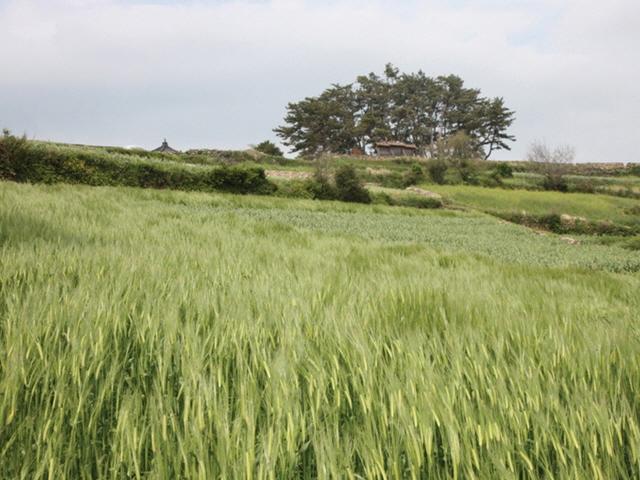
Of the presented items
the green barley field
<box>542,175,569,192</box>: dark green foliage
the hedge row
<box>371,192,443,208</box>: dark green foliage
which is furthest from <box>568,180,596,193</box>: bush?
the green barley field

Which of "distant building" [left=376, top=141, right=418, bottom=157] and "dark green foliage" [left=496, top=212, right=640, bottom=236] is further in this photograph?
"distant building" [left=376, top=141, right=418, bottom=157]

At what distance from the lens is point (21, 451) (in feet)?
2.59

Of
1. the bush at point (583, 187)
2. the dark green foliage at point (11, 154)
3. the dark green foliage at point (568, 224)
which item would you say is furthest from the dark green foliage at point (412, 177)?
the dark green foliage at point (11, 154)

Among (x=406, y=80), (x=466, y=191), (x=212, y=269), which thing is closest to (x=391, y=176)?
(x=466, y=191)

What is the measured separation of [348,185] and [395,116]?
5229cm

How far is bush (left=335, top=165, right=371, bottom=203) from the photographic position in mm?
25375

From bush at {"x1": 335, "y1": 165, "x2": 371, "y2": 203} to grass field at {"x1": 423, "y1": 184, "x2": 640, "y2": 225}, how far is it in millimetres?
10787

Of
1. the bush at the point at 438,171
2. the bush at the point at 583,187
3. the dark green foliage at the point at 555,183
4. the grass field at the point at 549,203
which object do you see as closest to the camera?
the grass field at the point at 549,203

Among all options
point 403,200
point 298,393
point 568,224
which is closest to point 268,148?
point 403,200

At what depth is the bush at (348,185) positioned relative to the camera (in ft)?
83.3

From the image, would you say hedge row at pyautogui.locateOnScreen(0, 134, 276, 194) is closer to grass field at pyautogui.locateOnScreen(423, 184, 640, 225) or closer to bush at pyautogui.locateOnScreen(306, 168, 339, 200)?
bush at pyautogui.locateOnScreen(306, 168, 339, 200)

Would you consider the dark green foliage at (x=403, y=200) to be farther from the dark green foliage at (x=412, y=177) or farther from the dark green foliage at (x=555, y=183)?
the dark green foliage at (x=555, y=183)

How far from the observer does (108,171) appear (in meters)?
18.6

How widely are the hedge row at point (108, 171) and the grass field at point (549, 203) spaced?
18552 millimetres
